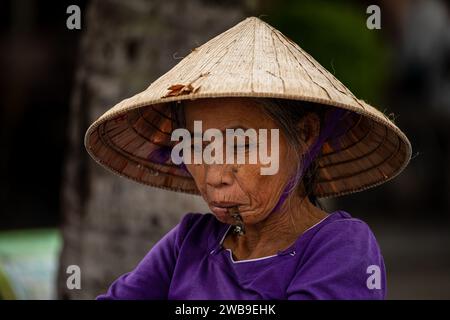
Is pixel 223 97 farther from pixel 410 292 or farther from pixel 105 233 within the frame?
pixel 410 292

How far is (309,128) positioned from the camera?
2.44 m

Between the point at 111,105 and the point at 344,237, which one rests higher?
the point at 111,105

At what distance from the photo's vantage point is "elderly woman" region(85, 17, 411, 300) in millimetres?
2195

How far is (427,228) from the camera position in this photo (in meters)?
10.3

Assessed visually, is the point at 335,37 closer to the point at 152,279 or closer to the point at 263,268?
the point at 152,279

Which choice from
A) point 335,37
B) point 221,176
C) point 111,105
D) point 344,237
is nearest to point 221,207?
point 221,176

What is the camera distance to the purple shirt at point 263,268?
7.10 feet

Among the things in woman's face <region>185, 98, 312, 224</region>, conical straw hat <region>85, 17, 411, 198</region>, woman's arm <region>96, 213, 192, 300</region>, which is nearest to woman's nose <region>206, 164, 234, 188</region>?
woman's face <region>185, 98, 312, 224</region>

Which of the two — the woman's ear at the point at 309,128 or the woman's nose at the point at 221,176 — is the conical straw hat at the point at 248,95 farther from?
the woman's nose at the point at 221,176

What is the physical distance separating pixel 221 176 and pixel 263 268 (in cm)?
28

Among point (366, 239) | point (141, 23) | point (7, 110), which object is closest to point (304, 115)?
point (366, 239)

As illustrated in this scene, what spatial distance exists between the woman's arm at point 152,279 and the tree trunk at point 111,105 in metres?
1.39

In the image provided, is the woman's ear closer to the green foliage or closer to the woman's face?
the woman's face

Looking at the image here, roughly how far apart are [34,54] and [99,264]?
473cm
